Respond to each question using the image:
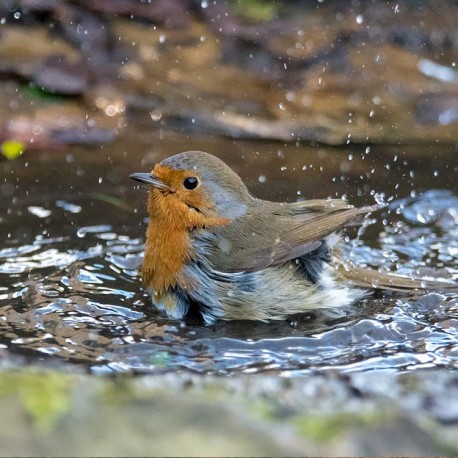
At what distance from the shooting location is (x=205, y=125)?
311 inches

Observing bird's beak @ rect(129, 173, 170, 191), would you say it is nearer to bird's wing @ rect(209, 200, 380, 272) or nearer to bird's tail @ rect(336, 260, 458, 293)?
bird's wing @ rect(209, 200, 380, 272)

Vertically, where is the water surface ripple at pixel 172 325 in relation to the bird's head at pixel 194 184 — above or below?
below

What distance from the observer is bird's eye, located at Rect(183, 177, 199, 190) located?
5109mm

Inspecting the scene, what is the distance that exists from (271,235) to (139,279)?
0.84m

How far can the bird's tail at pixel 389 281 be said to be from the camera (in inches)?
211

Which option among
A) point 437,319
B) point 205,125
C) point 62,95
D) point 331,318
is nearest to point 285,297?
point 331,318

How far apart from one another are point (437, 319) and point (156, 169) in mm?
1613

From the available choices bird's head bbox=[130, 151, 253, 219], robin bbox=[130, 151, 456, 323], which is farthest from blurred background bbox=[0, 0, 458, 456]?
bird's head bbox=[130, 151, 253, 219]

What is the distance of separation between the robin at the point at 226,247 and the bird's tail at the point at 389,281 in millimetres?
106

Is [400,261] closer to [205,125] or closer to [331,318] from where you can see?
[331,318]

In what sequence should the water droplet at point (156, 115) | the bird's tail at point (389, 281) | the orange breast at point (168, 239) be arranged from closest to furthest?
the orange breast at point (168, 239) < the bird's tail at point (389, 281) < the water droplet at point (156, 115)

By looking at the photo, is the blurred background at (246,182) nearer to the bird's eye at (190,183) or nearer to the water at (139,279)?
the water at (139,279)

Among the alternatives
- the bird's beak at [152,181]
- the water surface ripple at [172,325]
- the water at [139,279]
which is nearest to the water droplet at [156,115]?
the water at [139,279]

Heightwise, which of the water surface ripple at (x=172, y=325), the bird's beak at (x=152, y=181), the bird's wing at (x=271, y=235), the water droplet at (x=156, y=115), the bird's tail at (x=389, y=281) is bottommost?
the water surface ripple at (x=172, y=325)
